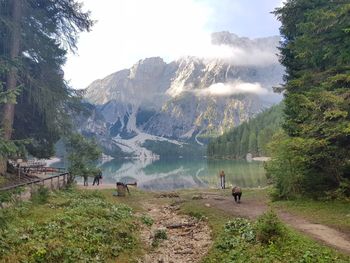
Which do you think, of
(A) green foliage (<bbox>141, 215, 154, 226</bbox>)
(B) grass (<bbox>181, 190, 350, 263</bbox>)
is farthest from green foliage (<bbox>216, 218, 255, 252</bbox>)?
(A) green foliage (<bbox>141, 215, 154, 226</bbox>)

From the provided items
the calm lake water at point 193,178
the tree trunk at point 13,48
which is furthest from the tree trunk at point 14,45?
the calm lake water at point 193,178

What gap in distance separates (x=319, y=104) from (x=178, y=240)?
37.6 feet

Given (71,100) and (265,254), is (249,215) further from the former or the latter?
(71,100)

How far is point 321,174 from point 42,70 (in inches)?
1081

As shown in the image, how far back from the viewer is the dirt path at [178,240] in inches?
627

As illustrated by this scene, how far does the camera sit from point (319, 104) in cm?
2189

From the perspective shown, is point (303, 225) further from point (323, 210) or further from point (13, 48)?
point (13, 48)

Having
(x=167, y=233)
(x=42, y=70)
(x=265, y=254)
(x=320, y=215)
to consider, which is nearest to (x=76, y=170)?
(x=42, y=70)

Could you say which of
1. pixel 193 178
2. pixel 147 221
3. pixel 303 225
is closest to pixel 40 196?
pixel 147 221

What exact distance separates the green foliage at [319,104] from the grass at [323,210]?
133cm

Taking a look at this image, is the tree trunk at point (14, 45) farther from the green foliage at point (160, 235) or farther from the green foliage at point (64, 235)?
the green foliage at point (160, 235)

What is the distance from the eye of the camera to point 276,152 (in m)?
28.4

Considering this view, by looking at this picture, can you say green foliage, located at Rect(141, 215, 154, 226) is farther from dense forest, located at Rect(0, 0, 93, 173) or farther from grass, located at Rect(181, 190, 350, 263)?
dense forest, located at Rect(0, 0, 93, 173)

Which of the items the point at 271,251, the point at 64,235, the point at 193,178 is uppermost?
the point at 64,235
